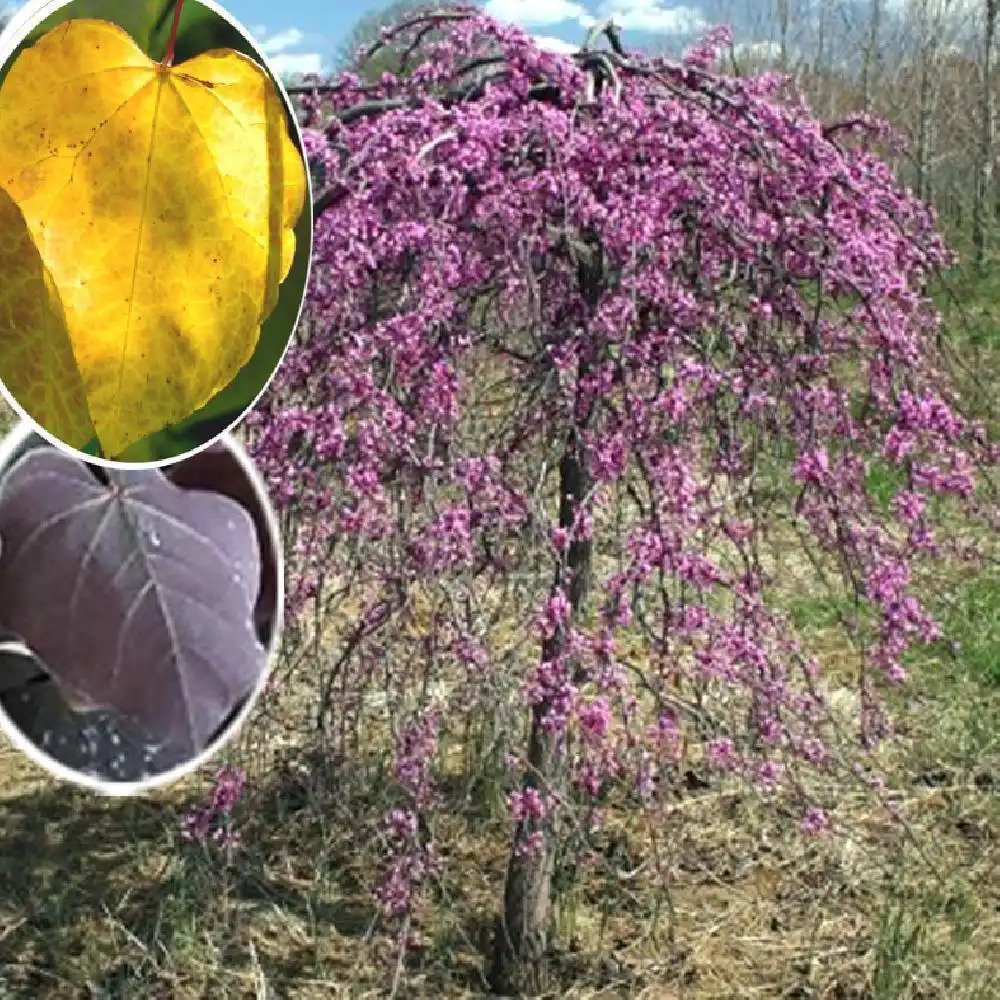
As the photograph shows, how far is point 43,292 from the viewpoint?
2.33ft

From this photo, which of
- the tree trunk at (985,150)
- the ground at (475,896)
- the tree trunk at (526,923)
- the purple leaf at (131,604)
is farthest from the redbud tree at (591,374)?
the tree trunk at (985,150)

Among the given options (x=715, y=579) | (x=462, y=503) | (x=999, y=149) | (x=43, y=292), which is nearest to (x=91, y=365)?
(x=43, y=292)

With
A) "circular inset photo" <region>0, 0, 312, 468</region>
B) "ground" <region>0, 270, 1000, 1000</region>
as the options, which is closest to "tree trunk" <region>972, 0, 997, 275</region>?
"ground" <region>0, 270, 1000, 1000</region>

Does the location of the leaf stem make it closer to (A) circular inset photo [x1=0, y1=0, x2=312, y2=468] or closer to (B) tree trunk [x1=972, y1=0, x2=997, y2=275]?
(A) circular inset photo [x1=0, y1=0, x2=312, y2=468]

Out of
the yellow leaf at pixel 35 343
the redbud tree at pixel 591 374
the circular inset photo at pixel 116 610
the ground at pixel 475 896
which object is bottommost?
the ground at pixel 475 896

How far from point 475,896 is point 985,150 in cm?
880

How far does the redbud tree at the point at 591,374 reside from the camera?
5.17 ft

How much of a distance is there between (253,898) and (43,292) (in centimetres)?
250

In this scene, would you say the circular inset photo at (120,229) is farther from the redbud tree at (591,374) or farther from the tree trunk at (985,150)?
the tree trunk at (985,150)

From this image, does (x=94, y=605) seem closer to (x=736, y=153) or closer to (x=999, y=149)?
(x=736, y=153)

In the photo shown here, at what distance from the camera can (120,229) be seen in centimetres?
74

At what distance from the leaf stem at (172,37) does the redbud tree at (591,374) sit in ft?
2.36

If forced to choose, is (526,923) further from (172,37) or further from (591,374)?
(172,37)

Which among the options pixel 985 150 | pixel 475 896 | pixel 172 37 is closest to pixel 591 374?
pixel 172 37
